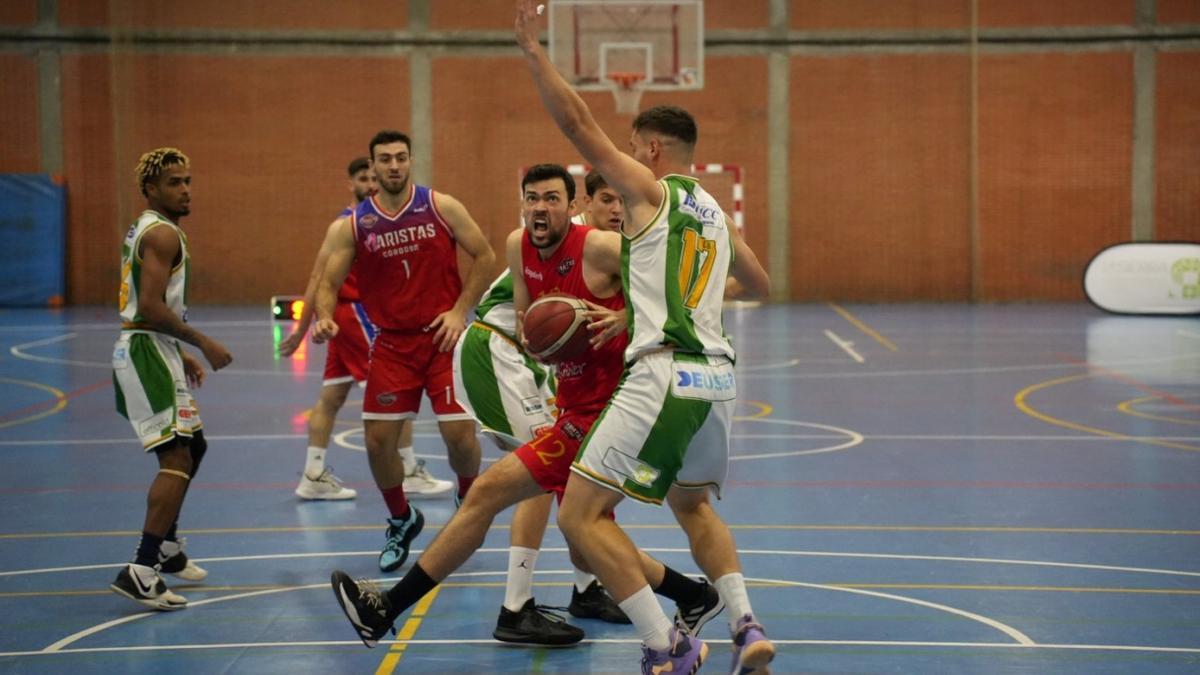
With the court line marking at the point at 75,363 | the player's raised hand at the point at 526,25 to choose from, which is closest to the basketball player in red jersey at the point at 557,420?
the player's raised hand at the point at 526,25

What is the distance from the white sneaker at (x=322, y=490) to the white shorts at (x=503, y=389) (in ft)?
7.50

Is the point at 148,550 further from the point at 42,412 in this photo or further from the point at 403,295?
the point at 42,412

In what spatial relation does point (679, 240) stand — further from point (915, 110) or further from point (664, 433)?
point (915, 110)

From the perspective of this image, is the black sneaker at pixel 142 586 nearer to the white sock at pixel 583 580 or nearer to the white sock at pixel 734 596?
the white sock at pixel 583 580

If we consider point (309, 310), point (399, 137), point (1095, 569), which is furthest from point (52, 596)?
point (1095, 569)

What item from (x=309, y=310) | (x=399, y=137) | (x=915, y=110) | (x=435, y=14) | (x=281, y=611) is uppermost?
(x=435, y=14)

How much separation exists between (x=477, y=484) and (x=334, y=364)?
13.0 feet

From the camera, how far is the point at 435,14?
24.9 metres

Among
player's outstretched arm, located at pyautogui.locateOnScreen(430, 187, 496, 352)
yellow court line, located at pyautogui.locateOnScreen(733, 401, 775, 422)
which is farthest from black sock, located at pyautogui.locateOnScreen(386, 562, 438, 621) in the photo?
yellow court line, located at pyautogui.locateOnScreen(733, 401, 775, 422)

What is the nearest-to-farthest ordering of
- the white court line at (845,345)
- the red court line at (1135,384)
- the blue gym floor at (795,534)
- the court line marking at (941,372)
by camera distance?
the blue gym floor at (795,534) → the red court line at (1135,384) → the court line marking at (941,372) → the white court line at (845,345)

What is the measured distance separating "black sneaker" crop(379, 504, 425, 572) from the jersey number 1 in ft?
8.51

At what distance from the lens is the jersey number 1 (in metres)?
4.87

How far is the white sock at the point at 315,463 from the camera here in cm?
862

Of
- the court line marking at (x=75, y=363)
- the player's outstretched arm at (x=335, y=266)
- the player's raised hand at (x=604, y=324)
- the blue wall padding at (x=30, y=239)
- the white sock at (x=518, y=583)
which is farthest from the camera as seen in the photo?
the blue wall padding at (x=30, y=239)
